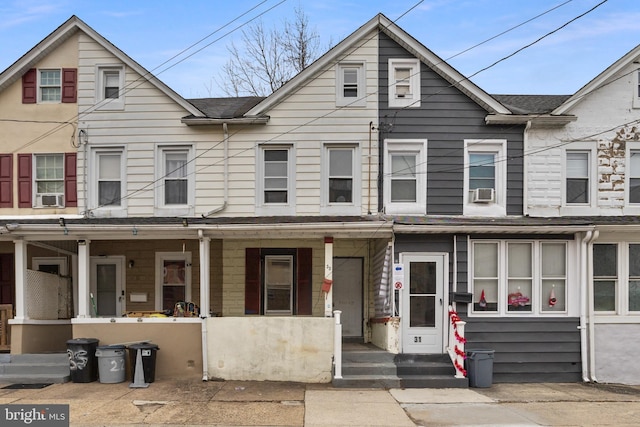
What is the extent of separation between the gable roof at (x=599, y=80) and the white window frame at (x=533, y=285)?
308 cm

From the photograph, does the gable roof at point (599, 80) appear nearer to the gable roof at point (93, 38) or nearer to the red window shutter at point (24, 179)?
the gable roof at point (93, 38)

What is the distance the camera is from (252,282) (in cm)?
1441

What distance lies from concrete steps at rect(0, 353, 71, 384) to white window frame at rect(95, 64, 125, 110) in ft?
19.0

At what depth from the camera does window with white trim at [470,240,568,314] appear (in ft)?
42.6

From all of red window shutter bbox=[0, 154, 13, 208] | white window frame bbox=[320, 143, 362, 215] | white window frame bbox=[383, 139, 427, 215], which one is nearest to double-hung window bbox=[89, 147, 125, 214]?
red window shutter bbox=[0, 154, 13, 208]

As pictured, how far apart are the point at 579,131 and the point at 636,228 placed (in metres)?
2.53

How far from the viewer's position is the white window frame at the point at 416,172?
530 inches

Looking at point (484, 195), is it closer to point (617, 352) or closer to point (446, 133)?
point (446, 133)

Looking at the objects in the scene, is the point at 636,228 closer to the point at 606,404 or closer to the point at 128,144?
the point at 606,404

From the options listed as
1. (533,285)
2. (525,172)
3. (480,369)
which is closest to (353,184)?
(525,172)

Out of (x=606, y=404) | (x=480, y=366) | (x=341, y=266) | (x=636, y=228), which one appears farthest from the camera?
(x=341, y=266)

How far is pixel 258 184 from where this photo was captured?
13.7m

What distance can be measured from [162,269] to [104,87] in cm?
469

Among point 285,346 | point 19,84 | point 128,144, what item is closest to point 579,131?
point 285,346
